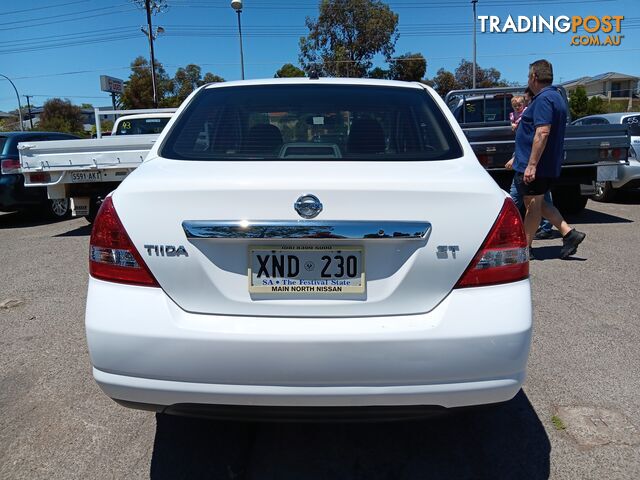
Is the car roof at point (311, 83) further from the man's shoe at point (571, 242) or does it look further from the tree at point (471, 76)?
the tree at point (471, 76)

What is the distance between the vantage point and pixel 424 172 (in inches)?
85.6

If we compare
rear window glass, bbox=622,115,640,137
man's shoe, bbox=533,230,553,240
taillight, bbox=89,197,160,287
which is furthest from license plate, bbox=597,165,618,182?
taillight, bbox=89,197,160,287

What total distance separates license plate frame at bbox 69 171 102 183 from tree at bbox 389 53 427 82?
30265 millimetres

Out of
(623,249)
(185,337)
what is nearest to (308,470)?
(185,337)

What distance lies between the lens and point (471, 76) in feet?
155

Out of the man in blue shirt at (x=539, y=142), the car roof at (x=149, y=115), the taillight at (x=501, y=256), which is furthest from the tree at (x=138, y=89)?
the taillight at (x=501, y=256)

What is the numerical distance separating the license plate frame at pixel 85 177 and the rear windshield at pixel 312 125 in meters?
5.00

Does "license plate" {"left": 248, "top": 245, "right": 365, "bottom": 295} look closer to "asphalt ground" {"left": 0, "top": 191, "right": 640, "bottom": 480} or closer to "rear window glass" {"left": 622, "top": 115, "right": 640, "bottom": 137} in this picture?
"asphalt ground" {"left": 0, "top": 191, "right": 640, "bottom": 480}

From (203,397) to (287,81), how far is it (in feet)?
5.96

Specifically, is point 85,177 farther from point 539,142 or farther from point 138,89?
point 138,89

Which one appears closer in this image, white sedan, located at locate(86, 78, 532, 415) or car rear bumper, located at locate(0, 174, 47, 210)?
white sedan, located at locate(86, 78, 532, 415)

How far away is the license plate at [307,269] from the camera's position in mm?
1987

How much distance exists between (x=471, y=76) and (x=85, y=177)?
1760 inches

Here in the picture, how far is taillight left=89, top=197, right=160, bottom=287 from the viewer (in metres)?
2.02
